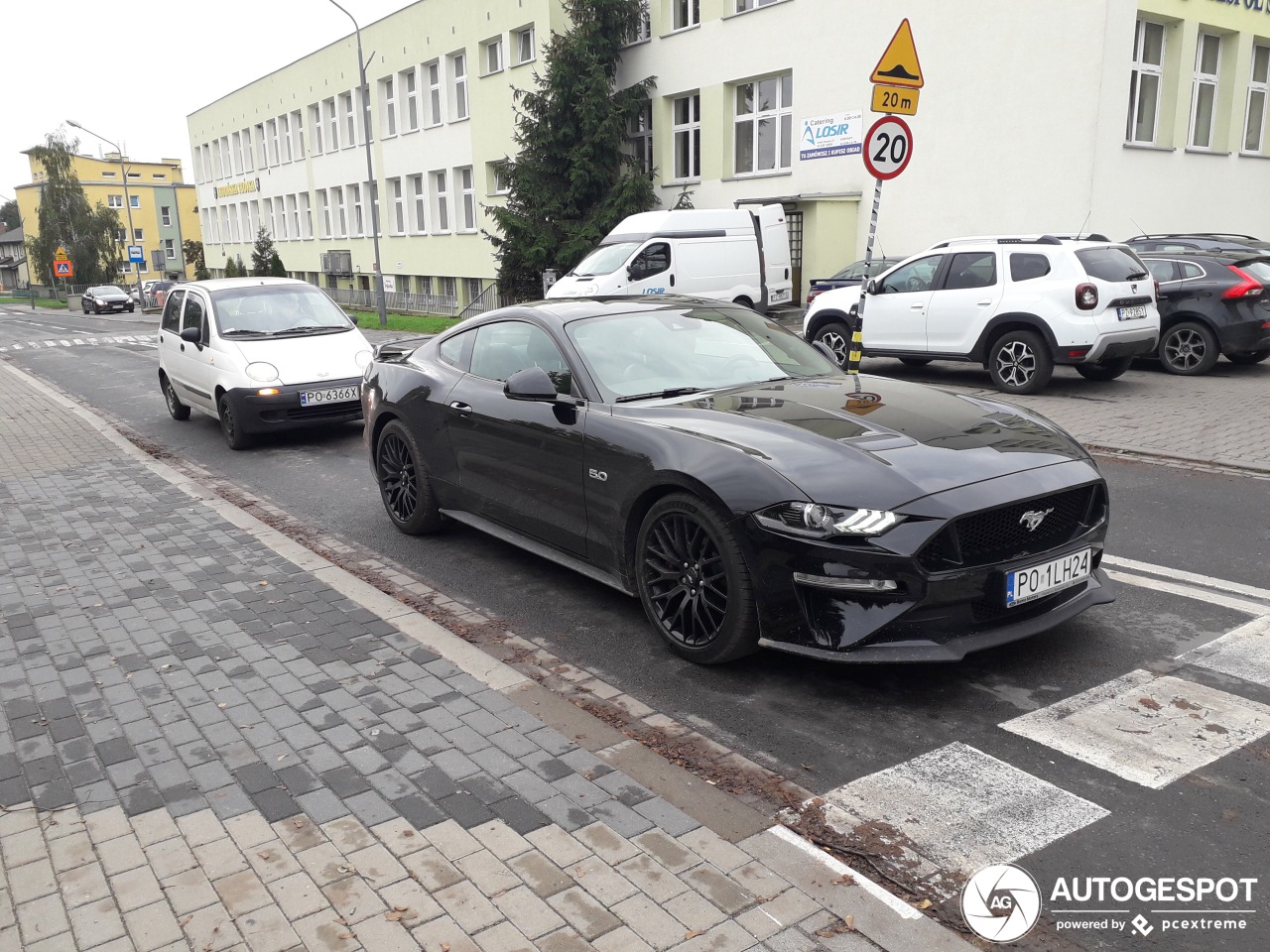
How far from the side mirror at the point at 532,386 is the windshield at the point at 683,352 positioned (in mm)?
265

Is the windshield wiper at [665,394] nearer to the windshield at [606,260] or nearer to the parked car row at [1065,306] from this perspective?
the parked car row at [1065,306]

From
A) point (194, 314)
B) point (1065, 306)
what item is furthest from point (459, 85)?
point (1065, 306)

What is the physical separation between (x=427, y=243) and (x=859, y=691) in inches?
1466

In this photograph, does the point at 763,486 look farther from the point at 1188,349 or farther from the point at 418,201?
the point at 418,201

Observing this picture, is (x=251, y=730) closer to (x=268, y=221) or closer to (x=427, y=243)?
(x=427, y=243)

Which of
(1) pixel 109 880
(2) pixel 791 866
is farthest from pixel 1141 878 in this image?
(1) pixel 109 880

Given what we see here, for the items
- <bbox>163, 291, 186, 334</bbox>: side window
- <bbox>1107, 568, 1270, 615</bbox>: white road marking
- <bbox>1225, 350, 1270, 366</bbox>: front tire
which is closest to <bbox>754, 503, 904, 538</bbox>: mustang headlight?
<bbox>1107, 568, 1270, 615</bbox>: white road marking

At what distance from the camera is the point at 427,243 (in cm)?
3906

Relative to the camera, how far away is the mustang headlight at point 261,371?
1040 cm

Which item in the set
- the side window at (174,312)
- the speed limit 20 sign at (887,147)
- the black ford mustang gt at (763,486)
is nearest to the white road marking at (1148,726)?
the black ford mustang gt at (763,486)

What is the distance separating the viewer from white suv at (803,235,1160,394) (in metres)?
11.6

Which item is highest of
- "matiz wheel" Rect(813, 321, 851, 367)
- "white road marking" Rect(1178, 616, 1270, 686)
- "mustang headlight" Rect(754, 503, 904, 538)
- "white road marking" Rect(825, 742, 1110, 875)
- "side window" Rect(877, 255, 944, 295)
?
"side window" Rect(877, 255, 944, 295)

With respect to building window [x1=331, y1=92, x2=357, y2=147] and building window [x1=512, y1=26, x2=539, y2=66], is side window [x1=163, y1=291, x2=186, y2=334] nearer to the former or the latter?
building window [x1=512, y1=26, x2=539, y2=66]

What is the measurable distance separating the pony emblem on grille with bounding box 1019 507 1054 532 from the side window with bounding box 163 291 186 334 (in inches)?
427
